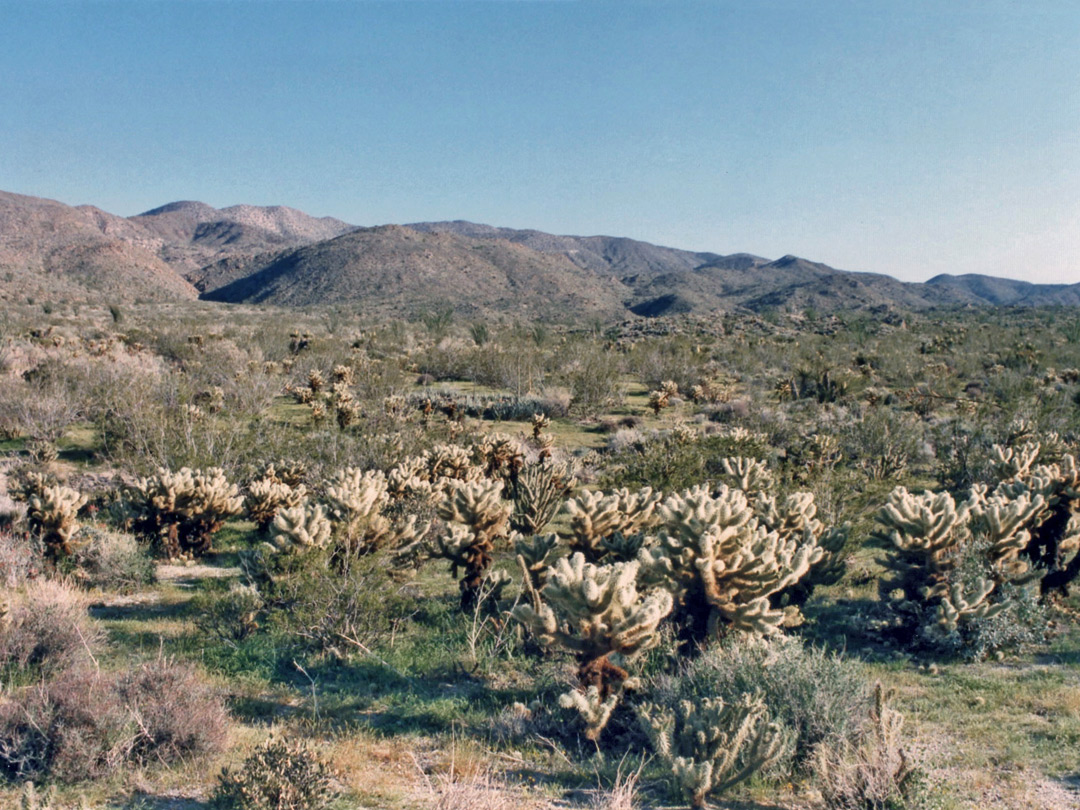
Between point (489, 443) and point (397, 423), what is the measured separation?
8.20 ft

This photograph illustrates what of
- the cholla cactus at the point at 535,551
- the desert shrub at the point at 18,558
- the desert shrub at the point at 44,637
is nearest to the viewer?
the desert shrub at the point at 44,637

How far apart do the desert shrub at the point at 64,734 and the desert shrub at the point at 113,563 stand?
3.15 metres

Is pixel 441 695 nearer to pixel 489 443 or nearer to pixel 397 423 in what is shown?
pixel 489 443

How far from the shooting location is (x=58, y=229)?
87375 mm

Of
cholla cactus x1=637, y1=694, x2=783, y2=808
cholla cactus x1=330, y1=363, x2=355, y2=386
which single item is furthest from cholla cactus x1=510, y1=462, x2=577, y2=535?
cholla cactus x1=330, y1=363, x2=355, y2=386

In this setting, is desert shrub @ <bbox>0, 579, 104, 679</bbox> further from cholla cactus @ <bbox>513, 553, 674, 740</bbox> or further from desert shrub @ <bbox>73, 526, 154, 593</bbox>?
cholla cactus @ <bbox>513, 553, 674, 740</bbox>

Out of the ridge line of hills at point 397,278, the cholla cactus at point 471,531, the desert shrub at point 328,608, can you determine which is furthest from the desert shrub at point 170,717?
the ridge line of hills at point 397,278

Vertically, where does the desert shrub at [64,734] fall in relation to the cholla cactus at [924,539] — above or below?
below

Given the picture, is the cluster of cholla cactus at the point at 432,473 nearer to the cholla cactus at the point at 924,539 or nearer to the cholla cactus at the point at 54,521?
the cholla cactus at the point at 54,521

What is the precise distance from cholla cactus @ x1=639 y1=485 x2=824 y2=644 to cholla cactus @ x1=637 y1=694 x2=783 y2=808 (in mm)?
1026

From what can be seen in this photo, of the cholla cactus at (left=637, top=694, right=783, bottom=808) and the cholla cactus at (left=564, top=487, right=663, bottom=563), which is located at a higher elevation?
the cholla cactus at (left=564, top=487, right=663, bottom=563)

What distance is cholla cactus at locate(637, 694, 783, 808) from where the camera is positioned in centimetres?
378

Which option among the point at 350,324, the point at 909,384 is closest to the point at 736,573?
the point at 909,384

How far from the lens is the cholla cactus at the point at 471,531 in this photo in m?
6.84
